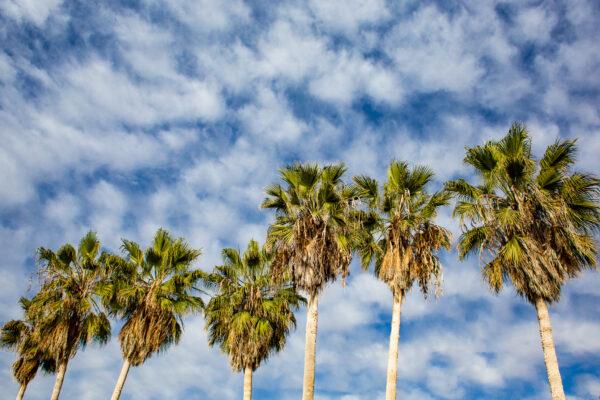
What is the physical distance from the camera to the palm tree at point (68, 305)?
20.7 meters

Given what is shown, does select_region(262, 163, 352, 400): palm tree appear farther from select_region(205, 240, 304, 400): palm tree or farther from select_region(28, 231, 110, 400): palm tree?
select_region(28, 231, 110, 400): palm tree

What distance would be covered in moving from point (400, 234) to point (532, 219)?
5.03m

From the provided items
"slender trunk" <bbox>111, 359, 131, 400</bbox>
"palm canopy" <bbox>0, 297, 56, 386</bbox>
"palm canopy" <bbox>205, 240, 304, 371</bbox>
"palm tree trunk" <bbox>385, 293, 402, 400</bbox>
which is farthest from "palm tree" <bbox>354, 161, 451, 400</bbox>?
"palm canopy" <bbox>0, 297, 56, 386</bbox>

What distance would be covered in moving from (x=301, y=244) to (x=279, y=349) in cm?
709

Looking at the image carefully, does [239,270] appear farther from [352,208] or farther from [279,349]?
[352,208]

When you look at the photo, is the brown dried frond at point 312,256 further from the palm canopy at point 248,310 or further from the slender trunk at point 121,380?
the slender trunk at point 121,380

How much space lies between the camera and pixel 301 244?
743 inches

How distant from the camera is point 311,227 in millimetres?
19344

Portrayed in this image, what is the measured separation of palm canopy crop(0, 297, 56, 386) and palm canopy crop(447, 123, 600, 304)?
23.6m

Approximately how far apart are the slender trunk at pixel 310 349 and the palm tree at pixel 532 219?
625cm


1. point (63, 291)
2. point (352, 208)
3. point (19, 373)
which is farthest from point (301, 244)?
point (19, 373)

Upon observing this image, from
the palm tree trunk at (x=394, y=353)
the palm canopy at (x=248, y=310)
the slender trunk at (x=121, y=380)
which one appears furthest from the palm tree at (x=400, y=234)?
the slender trunk at (x=121, y=380)

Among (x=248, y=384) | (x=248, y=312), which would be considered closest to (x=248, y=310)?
(x=248, y=312)

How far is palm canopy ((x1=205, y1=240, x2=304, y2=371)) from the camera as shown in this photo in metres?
22.0
